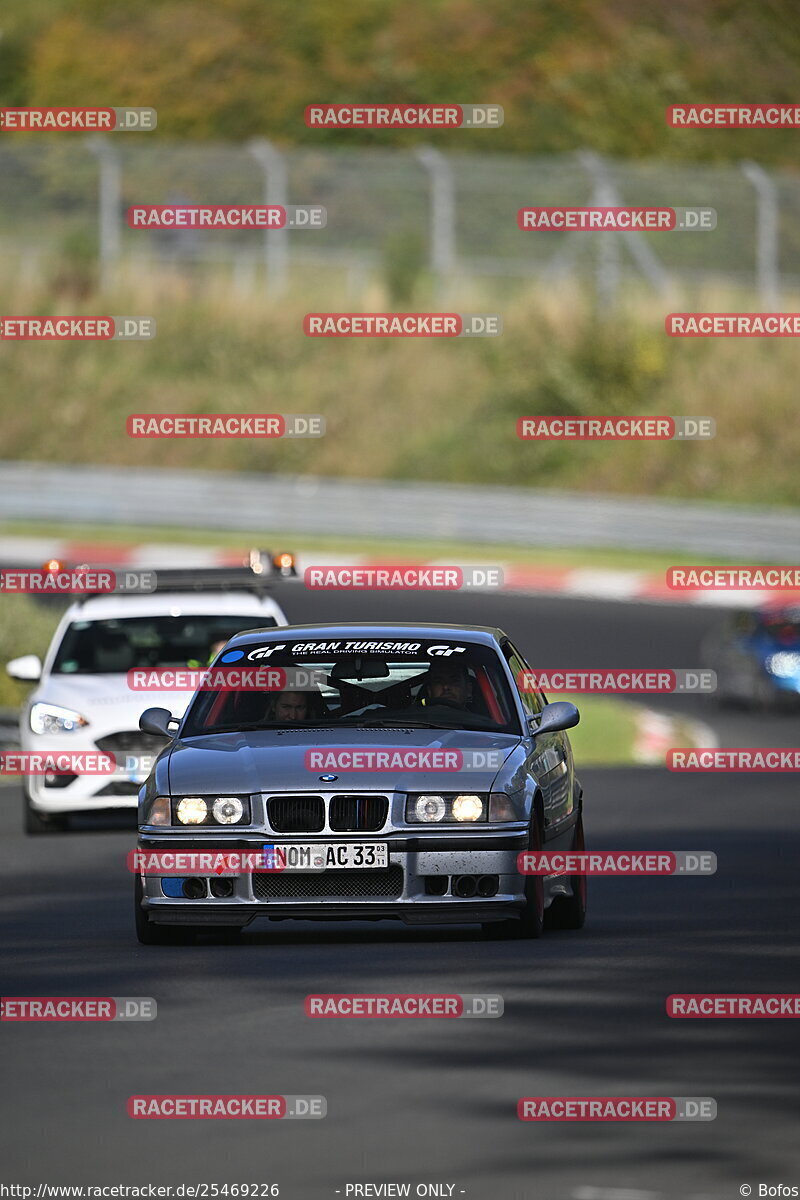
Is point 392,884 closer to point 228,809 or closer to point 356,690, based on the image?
point 228,809

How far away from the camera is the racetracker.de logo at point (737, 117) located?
63781mm

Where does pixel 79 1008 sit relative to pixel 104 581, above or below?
below

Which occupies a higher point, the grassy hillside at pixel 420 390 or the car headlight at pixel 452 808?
the grassy hillside at pixel 420 390

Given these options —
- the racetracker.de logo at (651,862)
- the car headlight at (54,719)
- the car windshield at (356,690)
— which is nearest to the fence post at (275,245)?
the car headlight at (54,719)

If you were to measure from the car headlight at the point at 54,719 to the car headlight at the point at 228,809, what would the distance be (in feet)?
21.5

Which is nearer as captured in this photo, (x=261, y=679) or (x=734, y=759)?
(x=261, y=679)

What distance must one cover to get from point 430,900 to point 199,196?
132ft

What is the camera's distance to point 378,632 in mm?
13109

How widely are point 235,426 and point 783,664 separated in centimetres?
2305

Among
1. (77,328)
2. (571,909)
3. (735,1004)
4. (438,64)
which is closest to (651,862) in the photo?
(571,909)

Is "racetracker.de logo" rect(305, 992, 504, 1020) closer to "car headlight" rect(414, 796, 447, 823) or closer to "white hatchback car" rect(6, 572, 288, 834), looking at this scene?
"car headlight" rect(414, 796, 447, 823)

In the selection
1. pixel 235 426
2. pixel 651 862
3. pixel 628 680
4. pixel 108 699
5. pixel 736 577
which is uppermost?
pixel 235 426

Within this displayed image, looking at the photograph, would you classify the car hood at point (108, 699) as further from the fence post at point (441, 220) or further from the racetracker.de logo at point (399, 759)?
the fence post at point (441, 220)

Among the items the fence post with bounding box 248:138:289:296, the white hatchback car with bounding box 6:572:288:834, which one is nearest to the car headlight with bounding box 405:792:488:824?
the white hatchback car with bounding box 6:572:288:834
